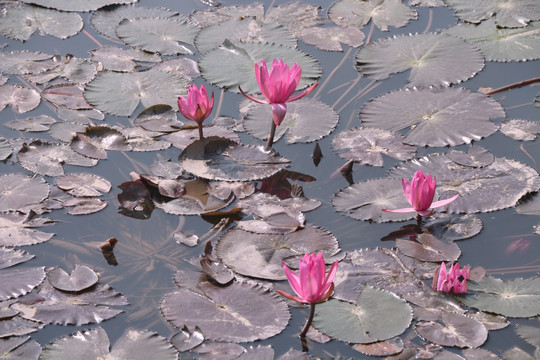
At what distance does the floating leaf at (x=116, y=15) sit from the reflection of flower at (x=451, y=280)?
291 centimetres

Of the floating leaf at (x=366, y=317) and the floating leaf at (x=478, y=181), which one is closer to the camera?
the floating leaf at (x=366, y=317)

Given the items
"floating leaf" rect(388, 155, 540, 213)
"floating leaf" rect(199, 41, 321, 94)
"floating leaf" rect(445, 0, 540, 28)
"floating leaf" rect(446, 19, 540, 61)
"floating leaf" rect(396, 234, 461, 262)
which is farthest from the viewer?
"floating leaf" rect(445, 0, 540, 28)

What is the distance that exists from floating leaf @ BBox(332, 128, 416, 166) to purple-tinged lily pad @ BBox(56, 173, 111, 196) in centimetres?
120

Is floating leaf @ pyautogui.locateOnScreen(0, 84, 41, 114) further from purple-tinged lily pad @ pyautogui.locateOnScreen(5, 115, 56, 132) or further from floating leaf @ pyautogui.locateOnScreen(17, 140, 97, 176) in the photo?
floating leaf @ pyautogui.locateOnScreen(17, 140, 97, 176)

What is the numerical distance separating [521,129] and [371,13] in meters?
1.59

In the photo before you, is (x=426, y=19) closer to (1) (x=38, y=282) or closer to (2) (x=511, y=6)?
(2) (x=511, y=6)

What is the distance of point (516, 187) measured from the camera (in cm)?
353

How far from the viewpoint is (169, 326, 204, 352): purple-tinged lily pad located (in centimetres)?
275

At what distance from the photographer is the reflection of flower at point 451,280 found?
2.95m

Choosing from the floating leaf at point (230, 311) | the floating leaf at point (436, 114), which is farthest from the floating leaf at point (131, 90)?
the floating leaf at point (230, 311)

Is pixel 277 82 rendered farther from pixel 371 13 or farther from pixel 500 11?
pixel 500 11

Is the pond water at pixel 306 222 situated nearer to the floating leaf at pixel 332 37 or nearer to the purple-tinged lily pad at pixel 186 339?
the purple-tinged lily pad at pixel 186 339

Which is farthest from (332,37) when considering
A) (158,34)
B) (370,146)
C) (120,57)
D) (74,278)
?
(74,278)

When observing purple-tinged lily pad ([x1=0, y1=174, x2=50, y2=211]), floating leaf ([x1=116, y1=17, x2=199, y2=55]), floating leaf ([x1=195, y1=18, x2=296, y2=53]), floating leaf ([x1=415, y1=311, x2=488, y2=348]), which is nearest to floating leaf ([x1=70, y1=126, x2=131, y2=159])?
purple-tinged lily pad ([x1=0, y1=174, x2=50, y2=211])
